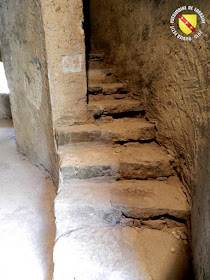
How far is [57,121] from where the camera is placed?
2.09 metres

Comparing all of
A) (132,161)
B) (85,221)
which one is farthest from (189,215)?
(85,221)

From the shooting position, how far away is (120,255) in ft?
4.04

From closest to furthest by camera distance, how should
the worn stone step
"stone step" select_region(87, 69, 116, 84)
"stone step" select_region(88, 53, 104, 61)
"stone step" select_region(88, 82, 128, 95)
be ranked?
the worn stone step < "stone step" select_region(88, 82, 128, 95) < "stone step" select_region(87, 69, 116, 84) < "stone step" select_region(88, 53, 104, 61)

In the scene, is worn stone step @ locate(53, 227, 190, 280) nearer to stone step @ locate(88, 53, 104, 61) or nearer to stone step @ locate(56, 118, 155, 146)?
stone step @ locate(56, 118, 155, 146)

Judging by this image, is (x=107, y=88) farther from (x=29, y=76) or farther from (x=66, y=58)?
(x=29, y=76)

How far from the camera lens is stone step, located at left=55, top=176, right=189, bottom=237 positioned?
141cm

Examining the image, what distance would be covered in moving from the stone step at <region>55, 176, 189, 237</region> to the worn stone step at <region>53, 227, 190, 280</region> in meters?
0.07

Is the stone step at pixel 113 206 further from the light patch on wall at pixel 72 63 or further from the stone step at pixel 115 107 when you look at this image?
the light patch on wall at pixel 72 63

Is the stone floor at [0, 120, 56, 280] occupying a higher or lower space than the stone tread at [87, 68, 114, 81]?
lower

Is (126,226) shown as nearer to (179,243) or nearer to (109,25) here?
(179,243)

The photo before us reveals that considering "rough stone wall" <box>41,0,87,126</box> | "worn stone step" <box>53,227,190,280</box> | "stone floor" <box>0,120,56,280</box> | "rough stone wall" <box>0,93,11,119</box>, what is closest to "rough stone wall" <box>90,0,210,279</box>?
"worn stone step" <box>53,227,190,280</box>

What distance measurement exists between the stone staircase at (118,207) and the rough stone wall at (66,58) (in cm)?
20
